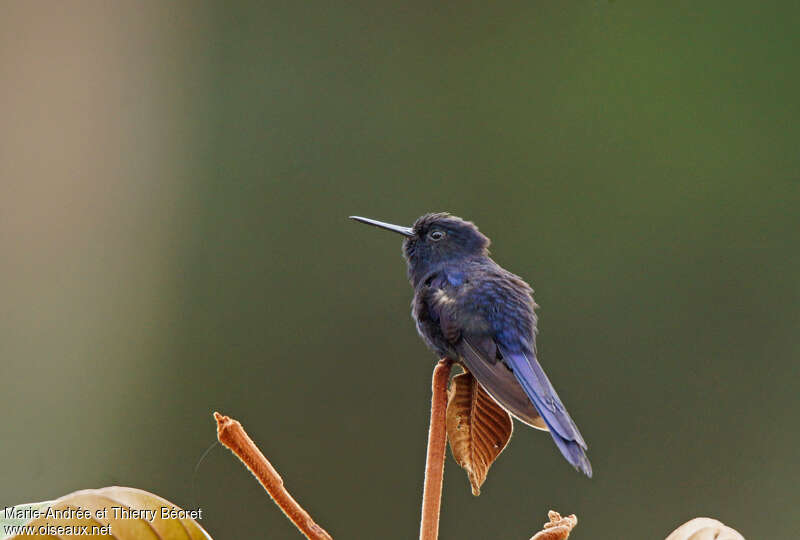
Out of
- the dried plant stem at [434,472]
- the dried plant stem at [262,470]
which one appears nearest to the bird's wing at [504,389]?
the dried plant stem at [434,472]

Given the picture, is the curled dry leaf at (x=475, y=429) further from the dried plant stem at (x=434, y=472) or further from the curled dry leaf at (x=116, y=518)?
the curled dry leaf at (x=116, y=518)

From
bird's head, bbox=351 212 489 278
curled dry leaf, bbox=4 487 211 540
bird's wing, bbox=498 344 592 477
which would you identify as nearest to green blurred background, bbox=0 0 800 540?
bird's head, bbox=351 212 489 278

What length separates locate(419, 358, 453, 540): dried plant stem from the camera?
23.4 inches

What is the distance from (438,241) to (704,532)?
1.03 metres

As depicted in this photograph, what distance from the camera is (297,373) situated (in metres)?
4.62

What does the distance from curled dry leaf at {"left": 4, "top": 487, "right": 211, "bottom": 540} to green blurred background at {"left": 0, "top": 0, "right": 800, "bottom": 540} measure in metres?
3.40

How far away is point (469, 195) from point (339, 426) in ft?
4.54

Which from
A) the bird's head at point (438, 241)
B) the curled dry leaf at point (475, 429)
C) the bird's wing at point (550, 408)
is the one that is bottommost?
the bird's wing at point (550, 408)

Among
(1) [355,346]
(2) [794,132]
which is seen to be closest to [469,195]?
(1) [355,346]

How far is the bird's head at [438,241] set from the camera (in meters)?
1.62

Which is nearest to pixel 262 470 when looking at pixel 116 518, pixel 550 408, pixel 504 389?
pixel 116 518

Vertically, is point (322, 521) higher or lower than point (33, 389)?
lower

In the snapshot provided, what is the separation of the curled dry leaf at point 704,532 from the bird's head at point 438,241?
1.00m

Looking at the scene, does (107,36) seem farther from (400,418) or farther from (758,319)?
(758,319)
